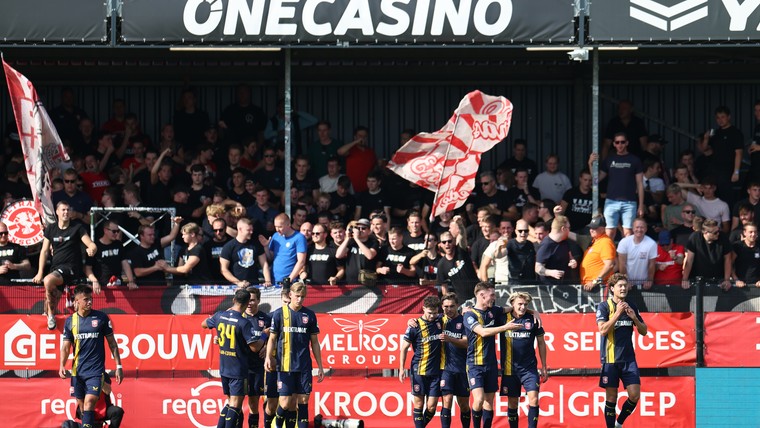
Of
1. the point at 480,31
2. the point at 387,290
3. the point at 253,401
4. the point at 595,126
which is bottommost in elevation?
the point at 253,401

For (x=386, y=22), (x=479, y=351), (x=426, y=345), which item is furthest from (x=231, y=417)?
(x=386, y=22)

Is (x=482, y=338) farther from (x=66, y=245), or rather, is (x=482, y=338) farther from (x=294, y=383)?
(x=66, y=245)

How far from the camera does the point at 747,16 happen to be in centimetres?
1755

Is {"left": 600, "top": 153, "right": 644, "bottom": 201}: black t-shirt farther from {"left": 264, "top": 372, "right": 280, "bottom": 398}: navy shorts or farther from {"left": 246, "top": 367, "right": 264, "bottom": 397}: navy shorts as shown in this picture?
{"left": 246, "top": 367, "right": 264, "bottom": 397}: navy shorts

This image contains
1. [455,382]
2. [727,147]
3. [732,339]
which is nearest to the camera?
[455,382]

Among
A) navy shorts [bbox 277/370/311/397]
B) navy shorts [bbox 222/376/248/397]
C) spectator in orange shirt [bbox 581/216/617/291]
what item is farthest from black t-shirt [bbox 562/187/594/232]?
navy shorts [bbox 222/376/248/397]

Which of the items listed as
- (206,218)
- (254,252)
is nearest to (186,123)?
(206,218)

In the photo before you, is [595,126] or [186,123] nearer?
[595,126]

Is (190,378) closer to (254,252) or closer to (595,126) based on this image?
(254,252)

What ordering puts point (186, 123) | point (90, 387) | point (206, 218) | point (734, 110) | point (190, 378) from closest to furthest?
point (90, 387)
point (190, 378)
point (206, 218)
point (186, 123)
point (734, 110)

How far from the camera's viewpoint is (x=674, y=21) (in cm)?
1758

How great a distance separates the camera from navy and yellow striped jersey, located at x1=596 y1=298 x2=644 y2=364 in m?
16.2

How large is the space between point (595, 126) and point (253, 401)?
600cm

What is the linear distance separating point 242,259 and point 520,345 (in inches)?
153
